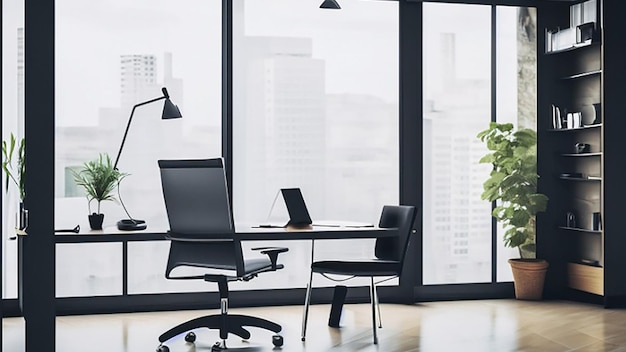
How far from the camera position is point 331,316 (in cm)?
550

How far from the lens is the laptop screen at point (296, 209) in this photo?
16.9 feet

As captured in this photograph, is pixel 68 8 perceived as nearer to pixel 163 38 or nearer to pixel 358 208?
pixel 163 38

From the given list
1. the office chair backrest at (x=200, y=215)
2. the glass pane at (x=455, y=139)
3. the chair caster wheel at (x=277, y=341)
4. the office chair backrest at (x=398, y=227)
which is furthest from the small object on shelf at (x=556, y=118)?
the office chair backrest at (x=200, y=215)

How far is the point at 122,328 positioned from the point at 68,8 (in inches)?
92.8

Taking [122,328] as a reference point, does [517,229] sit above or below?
above

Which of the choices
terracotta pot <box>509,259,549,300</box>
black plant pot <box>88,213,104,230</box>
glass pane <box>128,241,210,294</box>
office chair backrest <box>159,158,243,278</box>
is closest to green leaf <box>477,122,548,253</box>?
terracotta pot <box>509,259,549,300</box>

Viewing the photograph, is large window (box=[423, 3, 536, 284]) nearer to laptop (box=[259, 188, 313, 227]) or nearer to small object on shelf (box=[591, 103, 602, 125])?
small object on shelf (box=[591, 103, 602, 125])

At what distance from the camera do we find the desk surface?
183 inches

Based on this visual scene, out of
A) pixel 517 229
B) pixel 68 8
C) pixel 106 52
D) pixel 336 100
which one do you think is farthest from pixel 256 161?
pixel 517 229

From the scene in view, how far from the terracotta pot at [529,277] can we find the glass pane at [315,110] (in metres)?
1.17

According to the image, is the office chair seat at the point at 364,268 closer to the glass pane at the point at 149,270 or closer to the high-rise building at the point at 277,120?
the high-rise building at the point at 277,120

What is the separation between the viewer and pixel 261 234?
4.69m

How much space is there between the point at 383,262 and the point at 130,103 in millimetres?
2318

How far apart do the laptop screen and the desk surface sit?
10.5 inches
